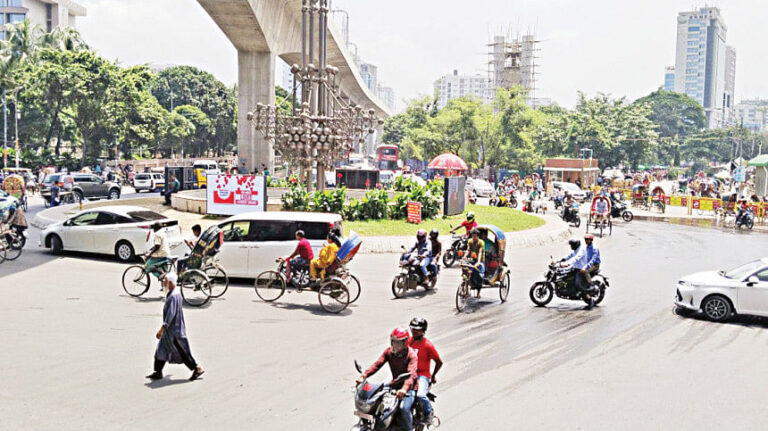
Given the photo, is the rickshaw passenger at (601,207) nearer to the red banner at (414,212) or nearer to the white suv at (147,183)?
the red banner at (414,212)

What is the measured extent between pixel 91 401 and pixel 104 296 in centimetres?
653

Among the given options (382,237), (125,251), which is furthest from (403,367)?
(382,237)

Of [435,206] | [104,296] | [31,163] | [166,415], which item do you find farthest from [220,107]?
[166,415]

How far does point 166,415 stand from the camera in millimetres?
8156

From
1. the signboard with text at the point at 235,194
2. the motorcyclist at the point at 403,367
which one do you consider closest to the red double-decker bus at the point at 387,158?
the signboard with text at the point at 235,194

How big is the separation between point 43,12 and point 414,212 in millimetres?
107246

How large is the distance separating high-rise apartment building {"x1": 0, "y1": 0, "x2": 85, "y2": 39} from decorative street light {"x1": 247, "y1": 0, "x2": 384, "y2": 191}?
8362cm

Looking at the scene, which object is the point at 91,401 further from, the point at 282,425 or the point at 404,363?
the point at 404,363

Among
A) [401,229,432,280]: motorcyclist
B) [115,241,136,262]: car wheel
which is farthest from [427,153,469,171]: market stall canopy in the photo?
[401,229,432,280]: motorcyclist

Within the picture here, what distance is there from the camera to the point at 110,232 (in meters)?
19.3

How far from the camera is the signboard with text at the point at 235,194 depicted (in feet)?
85.3

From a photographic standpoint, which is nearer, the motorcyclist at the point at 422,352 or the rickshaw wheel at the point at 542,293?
the motorcyclist at the point at 422,352

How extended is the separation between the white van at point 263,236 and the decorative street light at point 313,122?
11.8 meters

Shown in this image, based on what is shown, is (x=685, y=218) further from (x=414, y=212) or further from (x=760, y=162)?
(x=414, y=212)
